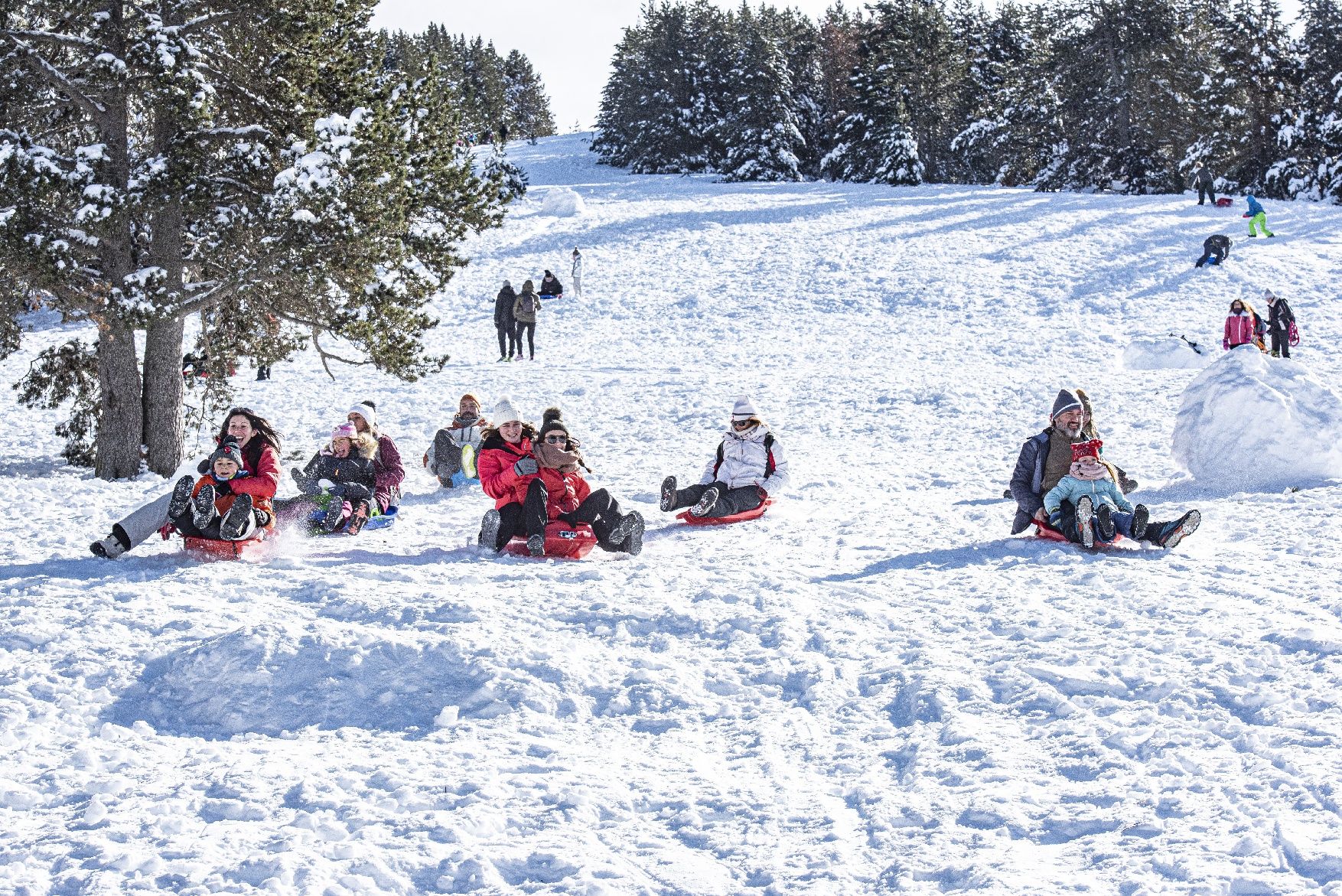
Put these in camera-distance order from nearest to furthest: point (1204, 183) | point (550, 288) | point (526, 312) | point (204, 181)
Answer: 1. point (204, 181)
2. point (526, 312)
3. point (550, 288)
4. point (1204, 183)

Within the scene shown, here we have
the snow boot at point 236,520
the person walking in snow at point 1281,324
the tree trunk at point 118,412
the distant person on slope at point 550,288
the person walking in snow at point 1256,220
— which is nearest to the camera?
the snow boot at point 236,520

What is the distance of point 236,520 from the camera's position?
802 cm

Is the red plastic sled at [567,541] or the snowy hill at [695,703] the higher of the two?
the red plastic sled at [567,541]

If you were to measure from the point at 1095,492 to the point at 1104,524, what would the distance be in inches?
11.0

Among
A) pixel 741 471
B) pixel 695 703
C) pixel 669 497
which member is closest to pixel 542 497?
pixel 669 497

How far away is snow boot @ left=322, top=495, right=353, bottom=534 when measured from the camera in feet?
31.8

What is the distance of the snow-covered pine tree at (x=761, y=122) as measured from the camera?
51.2m

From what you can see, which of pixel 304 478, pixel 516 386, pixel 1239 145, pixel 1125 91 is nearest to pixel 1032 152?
pixel 1125 91

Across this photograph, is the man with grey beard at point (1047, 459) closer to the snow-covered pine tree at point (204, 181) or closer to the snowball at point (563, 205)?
the snow-covered pine tree at point (204, 181)

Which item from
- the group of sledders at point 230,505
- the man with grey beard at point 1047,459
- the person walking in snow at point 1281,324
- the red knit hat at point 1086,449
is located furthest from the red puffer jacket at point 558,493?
the person walking in snow at point 1281,324

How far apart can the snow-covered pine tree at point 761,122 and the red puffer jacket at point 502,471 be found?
4416 centimetres

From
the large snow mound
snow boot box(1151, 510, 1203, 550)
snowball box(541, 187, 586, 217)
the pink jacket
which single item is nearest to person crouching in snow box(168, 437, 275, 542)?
snow boot box(1151, 510, 1203, 550)

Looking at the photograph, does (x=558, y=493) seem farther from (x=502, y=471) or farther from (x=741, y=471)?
(x=741, y=471)

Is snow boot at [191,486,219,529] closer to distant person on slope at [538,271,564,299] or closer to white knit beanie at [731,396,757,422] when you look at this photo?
white knit beanie at [731,396,757,422]
